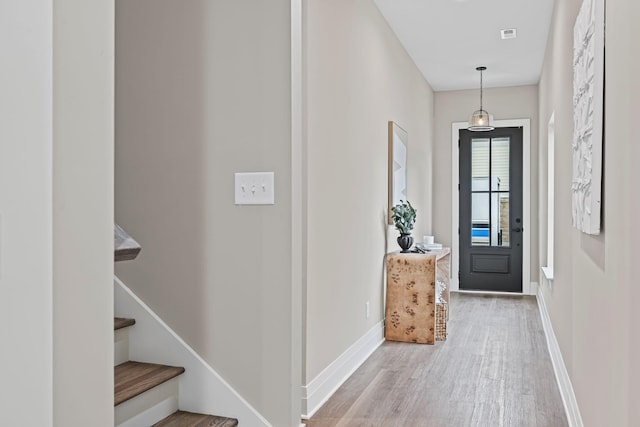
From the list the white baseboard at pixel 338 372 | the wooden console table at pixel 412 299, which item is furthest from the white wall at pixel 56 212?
the wooden console table at pixel 412 299

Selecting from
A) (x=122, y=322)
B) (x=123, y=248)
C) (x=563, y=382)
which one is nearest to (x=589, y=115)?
(x=123, y=248)

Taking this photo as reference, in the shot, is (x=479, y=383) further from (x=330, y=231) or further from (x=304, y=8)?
(x=304, y=8)

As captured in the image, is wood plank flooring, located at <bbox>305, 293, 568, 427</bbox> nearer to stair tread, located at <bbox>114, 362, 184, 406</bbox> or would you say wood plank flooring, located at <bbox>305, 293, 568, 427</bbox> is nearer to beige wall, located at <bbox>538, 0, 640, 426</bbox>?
beige wall, located at <bbox>538, 0, 640, 426</bbox>

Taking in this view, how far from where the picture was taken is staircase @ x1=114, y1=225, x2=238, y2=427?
208 cm

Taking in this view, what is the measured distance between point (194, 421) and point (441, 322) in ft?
9.11

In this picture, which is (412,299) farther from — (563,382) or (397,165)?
(563,382)

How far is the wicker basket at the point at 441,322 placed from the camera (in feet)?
15.1

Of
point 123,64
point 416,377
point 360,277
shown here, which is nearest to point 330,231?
point 360,277

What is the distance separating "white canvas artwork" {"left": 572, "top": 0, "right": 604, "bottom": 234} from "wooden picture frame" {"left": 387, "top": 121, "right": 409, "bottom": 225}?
2352 millimetres

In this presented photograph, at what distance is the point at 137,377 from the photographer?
2.24 meters

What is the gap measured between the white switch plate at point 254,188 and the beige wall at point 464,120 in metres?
5.64

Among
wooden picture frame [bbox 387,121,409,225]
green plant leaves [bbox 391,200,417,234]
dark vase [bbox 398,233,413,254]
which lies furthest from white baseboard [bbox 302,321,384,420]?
wooden picture frame [bbox 387,121,409,225]

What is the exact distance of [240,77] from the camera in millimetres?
2359

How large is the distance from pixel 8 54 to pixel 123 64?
162cm
